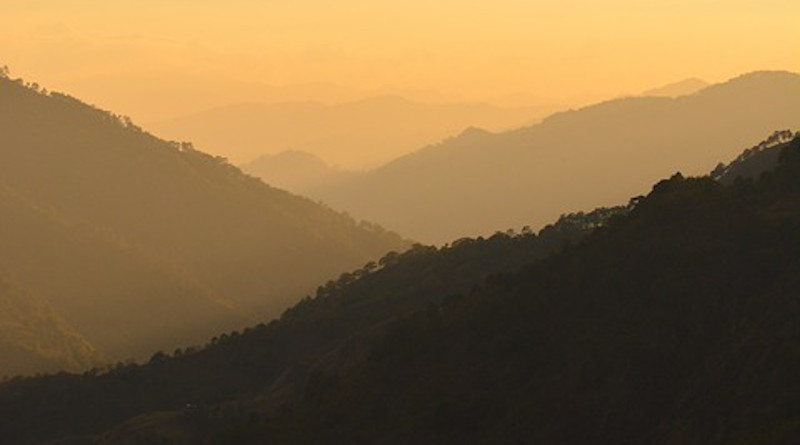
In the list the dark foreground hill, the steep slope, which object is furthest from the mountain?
the dark foreground hill

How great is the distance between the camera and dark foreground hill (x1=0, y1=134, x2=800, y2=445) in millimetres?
78875

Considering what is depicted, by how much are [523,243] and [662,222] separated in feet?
239

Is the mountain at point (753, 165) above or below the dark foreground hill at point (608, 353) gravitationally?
above

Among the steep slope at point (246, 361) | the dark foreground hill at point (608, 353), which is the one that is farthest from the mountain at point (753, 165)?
the dark foreground hill at point (608, 353)

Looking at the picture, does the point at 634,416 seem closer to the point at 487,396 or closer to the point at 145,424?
the point at 487,396

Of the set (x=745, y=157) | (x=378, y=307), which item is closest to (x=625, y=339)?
(x=378, y=307)

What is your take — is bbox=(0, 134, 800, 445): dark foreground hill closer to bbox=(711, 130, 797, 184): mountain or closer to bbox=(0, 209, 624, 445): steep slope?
bbox=(0, 209, 624, 445): steep slope

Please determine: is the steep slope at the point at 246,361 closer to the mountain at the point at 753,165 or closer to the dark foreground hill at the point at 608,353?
the mountain at the point at 753,165

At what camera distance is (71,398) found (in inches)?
6634

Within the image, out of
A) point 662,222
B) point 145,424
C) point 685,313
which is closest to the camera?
point 685,313

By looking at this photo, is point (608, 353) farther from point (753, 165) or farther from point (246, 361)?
point (246, 361)

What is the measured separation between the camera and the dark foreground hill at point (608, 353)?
78.9 m

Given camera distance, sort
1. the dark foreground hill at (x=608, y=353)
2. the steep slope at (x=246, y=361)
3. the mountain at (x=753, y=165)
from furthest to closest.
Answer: the steep slope at (x=246, y=361) → the mountain at (x=753, y=165) → the dark foreground hill at (x=608, y=353)

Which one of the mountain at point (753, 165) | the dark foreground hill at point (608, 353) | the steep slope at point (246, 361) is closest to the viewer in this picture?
the dark foreground hill at point (608, 353)
